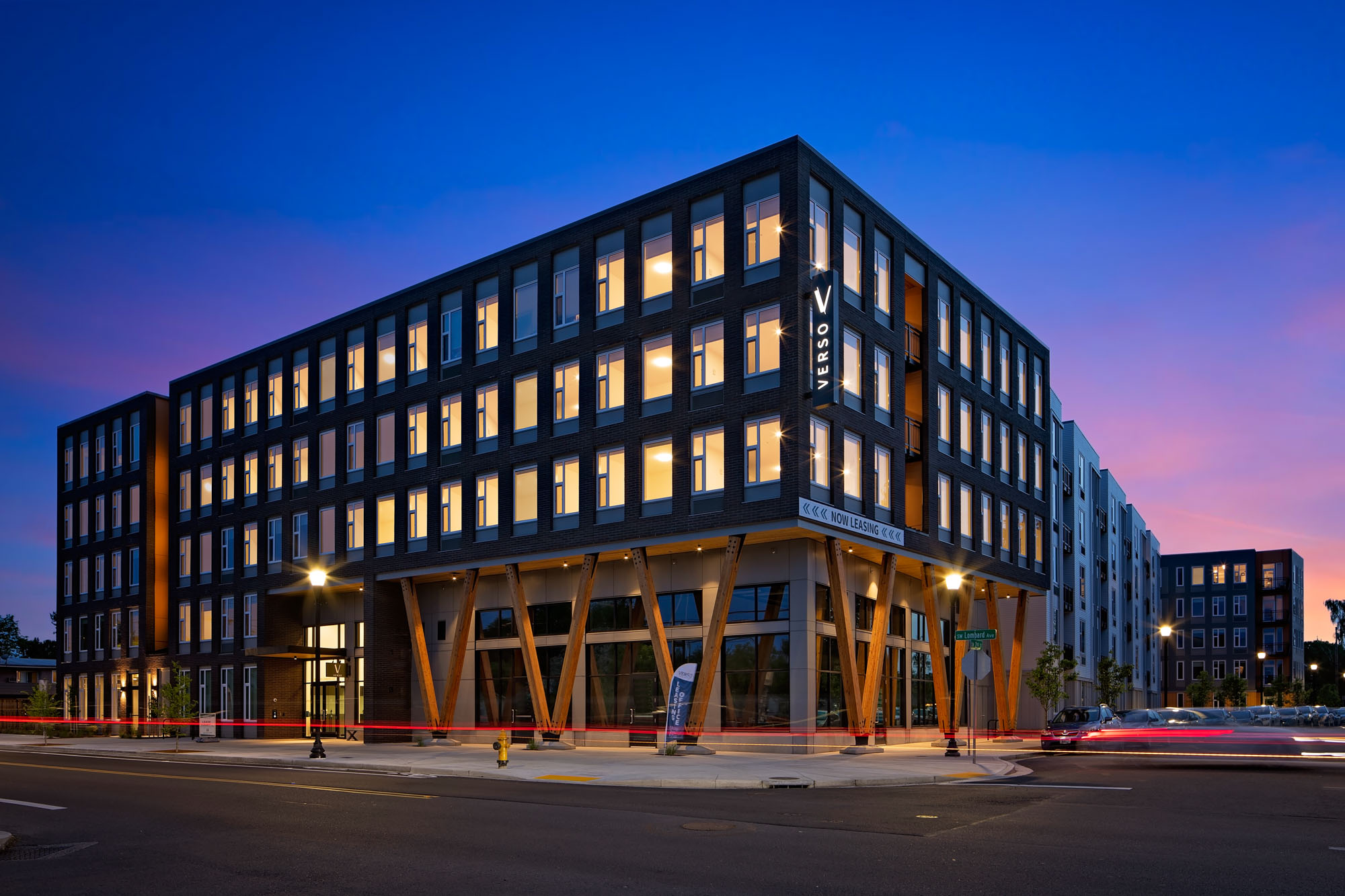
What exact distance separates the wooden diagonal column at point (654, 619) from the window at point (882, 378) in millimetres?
10173

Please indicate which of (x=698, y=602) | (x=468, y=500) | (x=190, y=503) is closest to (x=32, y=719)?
(x=190, y=503)

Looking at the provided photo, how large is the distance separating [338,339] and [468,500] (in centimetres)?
1241

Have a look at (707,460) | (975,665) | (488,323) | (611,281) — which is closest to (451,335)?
(488,323)

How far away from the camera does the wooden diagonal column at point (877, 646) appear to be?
38.7 metres

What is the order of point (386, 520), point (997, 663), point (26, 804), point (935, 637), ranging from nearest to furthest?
point (26, 804)
point (935, 637)
point (386, 520)
point (997, 663)

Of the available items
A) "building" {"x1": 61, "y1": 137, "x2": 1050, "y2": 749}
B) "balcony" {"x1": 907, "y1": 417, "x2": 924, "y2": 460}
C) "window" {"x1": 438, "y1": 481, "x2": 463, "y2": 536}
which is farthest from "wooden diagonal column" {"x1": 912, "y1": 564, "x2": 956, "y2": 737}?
"window" {"x1": 438, "y1": 481, "x2": 463, "y2": 536}

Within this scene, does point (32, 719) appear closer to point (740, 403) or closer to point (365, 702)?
point (365, 702)

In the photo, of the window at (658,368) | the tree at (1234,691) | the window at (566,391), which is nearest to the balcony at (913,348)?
the window at (658,368)

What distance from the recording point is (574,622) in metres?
40.5

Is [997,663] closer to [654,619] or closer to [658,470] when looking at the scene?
[654,619]

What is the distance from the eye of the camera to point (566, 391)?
42.3m

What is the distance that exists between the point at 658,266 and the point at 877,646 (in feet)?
51.3

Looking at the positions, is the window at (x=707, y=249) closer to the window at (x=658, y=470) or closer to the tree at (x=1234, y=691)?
the window at (x=658, y=470)

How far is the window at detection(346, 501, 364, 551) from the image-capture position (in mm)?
50281
